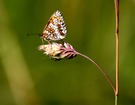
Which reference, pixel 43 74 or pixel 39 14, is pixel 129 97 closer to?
pixel 43 74

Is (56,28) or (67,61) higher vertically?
(56,28)

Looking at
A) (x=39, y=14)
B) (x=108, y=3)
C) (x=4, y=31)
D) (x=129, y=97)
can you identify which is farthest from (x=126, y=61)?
(x=4, y=31)

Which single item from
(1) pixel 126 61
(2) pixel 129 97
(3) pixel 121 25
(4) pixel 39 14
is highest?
(4) pixel 39 14

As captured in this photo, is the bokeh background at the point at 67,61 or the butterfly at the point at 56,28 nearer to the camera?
the butterfly at the point at 56,28

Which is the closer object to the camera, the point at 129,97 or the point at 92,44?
the point at 129,97

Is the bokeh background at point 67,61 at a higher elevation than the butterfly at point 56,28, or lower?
lower
